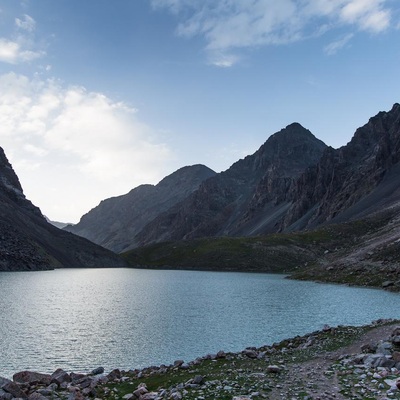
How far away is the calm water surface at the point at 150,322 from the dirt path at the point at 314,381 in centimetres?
1137

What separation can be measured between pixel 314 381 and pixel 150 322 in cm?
3252

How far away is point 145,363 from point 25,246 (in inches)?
6474

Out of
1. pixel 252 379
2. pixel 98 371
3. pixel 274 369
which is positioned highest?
pixel 274 369

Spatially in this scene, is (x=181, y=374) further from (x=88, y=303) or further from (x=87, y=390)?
(x=88, y=303)

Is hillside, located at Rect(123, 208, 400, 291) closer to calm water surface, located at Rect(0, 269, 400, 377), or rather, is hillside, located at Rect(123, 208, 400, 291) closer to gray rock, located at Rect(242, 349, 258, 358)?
calm water surface, located at Rect(0, 269, 400, 377)

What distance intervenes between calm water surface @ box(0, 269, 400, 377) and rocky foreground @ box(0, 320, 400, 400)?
5911 mm

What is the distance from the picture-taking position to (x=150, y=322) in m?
52.8

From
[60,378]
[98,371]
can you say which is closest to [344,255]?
[98,371]

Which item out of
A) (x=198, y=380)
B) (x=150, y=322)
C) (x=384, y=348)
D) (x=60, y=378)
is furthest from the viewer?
(x=150, y=322)

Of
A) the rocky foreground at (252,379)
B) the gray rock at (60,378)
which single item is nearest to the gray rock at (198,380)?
the rocky foreground at (252,379)

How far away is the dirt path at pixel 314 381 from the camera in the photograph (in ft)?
66.7

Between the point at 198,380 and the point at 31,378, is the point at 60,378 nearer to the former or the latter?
the point at 31,378

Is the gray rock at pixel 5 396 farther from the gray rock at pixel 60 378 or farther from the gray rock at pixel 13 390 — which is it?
the gray rock at pixel 60 378

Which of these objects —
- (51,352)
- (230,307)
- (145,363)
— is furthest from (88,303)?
(145,363)
